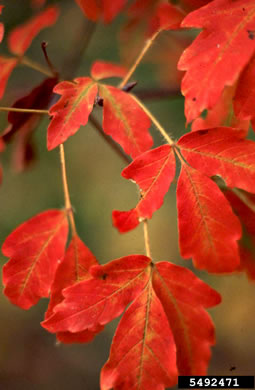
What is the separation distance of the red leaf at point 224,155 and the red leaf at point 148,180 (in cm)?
5

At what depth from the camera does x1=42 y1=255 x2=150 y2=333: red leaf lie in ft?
2.15

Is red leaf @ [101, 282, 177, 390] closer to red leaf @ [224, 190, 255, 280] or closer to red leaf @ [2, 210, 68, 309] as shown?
red leaf @ [2, 210, 68, 309]

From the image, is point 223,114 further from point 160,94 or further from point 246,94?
point 160,94

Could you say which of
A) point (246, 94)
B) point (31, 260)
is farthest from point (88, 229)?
point (246, 94)

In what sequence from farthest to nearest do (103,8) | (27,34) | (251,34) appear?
(103,8), (27,34), (251,34)

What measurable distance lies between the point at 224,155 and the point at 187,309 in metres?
0.29

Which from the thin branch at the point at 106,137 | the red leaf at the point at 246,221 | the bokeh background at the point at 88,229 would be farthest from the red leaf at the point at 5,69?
the bokeh background at the point at 88,229

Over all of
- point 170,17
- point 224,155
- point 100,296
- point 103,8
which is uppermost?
point 103,8

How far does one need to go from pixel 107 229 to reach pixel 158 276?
1.41m

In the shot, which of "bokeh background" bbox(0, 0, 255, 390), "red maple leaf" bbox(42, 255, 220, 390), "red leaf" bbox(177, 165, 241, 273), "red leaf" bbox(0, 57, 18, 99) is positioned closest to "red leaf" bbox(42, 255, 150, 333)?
"red maple leaf" bbox(42, 255, 220, 390)

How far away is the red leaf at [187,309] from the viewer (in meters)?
0.70

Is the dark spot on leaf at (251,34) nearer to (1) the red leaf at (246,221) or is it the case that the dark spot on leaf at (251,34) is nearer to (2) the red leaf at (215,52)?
(2) the red leaf at (215,52)

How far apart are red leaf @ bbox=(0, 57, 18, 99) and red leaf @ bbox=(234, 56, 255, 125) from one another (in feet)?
1.65

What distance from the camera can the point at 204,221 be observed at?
65 cm
